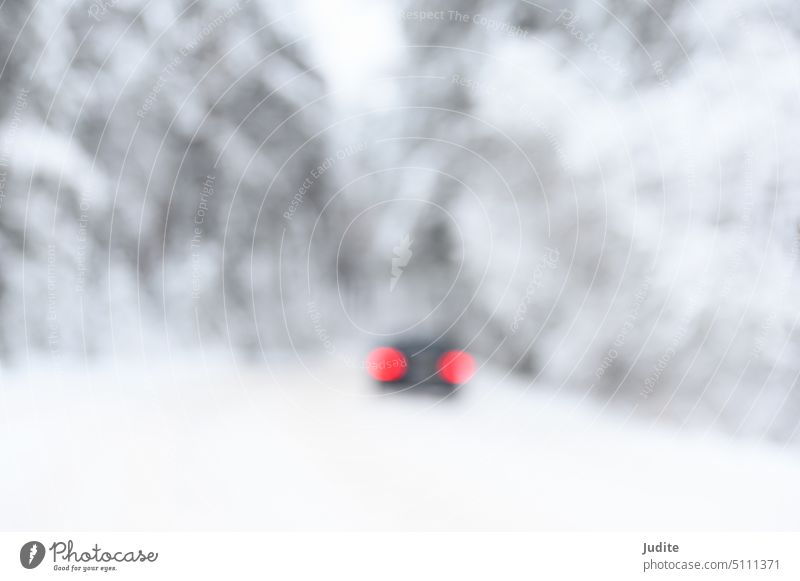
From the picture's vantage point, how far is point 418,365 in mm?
1666

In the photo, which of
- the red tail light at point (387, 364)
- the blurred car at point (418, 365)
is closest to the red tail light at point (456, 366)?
the blurred car at point (418, 365)

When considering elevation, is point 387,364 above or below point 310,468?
above

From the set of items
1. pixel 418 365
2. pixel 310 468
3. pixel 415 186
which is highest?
pixel 415 186

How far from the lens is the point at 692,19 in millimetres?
1528

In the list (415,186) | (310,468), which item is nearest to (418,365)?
(310,468)

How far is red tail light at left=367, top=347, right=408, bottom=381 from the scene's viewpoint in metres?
1.70

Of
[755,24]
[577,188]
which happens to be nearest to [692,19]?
[755,24]

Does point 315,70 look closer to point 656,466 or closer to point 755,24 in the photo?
point 755,24

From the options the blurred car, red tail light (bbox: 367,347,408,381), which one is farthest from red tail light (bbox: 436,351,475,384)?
red tail light (bbox: 367,347,408,381)

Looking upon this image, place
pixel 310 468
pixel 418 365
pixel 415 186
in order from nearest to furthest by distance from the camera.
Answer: pixel 310 468
pixel 418 365
pixel 415 186

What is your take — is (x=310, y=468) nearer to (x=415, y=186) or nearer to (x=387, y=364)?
(x=387, y=364)

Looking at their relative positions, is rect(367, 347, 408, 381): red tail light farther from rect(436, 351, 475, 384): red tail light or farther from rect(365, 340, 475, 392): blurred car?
rect(436, 351, 475, 384): red tail light

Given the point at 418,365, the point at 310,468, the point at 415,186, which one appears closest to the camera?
the point at 310,468

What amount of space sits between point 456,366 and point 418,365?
0.16 m
